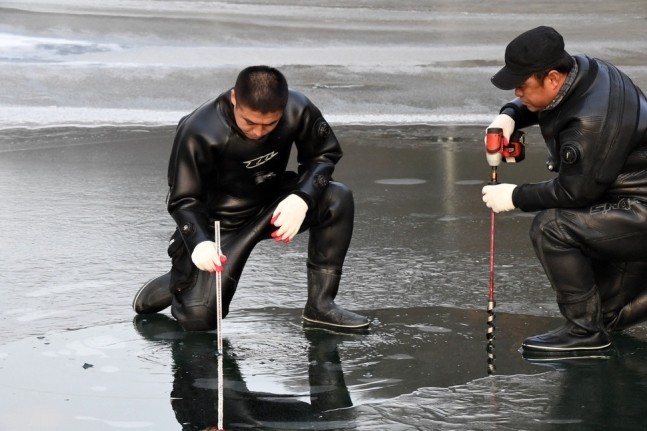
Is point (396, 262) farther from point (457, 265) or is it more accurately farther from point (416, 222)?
point (416, 222)

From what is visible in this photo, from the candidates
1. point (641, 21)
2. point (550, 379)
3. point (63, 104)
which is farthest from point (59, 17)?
point (550, 379)

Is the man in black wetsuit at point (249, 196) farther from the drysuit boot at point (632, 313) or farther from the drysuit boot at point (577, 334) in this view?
the drysuit boot at point (632, 313)

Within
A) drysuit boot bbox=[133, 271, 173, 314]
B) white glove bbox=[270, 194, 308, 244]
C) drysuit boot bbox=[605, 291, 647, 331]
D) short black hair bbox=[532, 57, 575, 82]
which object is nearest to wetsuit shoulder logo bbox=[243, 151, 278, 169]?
white glove bbox=[270, 194, 308, 244]

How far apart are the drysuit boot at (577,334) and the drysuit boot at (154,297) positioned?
63.8 inches

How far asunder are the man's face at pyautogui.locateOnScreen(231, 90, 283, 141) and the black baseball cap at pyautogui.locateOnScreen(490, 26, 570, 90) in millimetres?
925

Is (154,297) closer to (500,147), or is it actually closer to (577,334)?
(500,147)

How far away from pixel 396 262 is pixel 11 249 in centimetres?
211

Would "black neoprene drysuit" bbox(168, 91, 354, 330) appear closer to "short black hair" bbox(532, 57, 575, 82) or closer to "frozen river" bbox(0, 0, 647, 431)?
"frozen river" bbox(0, 0, 647, 431)

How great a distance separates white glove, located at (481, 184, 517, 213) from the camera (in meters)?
5.14

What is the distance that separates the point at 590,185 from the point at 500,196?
430 millimetres

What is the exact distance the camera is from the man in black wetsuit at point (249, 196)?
511 centimetres

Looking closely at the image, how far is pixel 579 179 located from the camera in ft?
16.0

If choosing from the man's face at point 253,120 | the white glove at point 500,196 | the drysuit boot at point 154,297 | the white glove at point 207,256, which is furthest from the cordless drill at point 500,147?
the drysuit boot at point 154,297

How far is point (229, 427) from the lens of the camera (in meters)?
4.25
